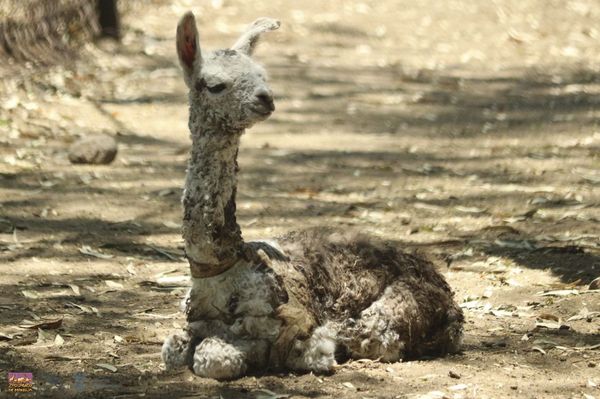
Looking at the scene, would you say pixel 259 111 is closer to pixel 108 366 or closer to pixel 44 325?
pixel 108 366

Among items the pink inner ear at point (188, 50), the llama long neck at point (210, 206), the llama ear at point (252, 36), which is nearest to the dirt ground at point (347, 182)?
the llama long neck at point (210, 206)

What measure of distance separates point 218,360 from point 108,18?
917 centimetres

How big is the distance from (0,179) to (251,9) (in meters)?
7.04

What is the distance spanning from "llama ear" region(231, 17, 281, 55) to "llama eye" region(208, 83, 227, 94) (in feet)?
1.05

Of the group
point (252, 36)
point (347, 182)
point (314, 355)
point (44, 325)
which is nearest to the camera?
point (314, 355)

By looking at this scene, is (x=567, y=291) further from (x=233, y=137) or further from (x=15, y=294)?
(x=15, y=294)

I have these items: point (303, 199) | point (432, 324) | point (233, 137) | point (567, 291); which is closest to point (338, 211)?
point (303, 199)

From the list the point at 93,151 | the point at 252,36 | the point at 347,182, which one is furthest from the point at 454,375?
the point at 93,151

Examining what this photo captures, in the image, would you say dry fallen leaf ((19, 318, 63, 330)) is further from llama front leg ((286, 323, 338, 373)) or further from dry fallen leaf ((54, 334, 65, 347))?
llama front leg ((286, 323, 338, 373))

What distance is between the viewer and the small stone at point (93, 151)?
9.13 m

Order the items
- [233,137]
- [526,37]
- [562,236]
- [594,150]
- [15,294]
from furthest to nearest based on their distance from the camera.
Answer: [526,37] < [594,150] < [562,236] < [15,294] < [233,137]

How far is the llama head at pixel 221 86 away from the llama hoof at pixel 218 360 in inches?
34.1

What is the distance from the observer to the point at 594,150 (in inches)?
388

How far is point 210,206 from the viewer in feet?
15.0
